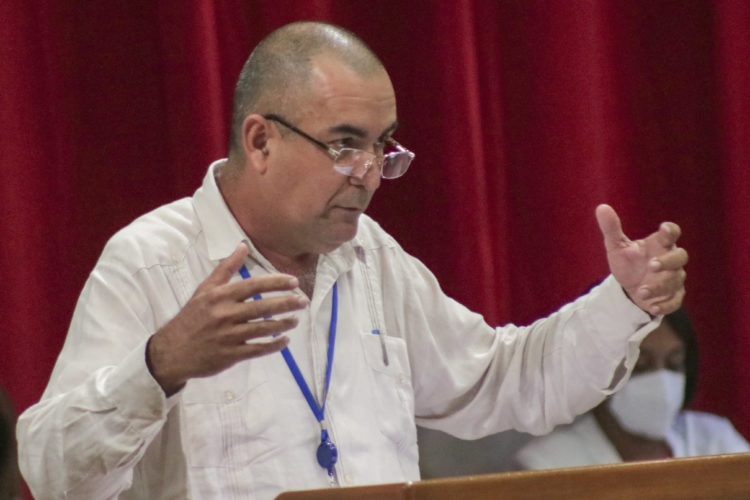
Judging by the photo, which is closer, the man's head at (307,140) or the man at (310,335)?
the man at (310,335)

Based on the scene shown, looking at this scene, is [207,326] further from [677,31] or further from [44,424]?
[677,31]

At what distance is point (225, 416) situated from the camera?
70.9 inches

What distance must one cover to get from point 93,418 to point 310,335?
444 mm

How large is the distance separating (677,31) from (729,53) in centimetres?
13

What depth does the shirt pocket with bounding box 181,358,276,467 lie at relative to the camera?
178 centimetres

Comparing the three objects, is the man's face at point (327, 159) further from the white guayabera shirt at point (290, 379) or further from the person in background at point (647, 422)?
the person in background at point (647, 422)

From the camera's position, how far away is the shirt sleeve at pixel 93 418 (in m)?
1.54

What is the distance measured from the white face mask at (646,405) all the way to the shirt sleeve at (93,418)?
3.61 feet

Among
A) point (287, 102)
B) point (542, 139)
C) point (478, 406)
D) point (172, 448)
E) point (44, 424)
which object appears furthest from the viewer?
point (542, 139)

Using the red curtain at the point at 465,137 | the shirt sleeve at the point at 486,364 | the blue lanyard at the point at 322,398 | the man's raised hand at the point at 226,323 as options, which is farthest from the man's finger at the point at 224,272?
the red curtain at the point at 465,137

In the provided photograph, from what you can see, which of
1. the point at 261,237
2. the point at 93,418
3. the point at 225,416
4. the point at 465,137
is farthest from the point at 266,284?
the point at 465,137

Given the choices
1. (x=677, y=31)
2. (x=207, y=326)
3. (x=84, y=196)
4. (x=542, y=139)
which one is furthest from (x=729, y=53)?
(x=207, y=326)

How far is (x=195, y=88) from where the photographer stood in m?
2.33

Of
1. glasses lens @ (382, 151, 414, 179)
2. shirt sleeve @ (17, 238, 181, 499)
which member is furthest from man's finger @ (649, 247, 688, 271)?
shirt sleeve @ (17, 238, 181, 499)
